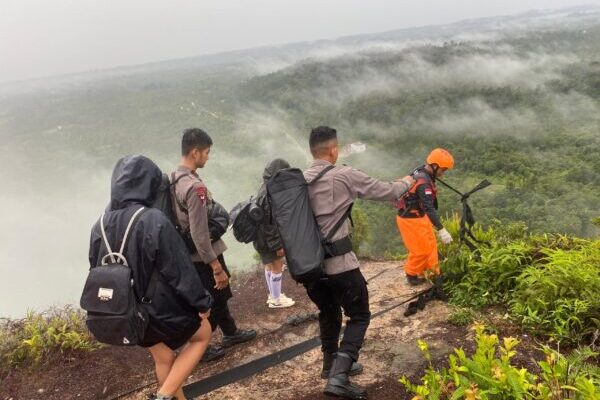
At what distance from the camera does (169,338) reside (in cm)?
293

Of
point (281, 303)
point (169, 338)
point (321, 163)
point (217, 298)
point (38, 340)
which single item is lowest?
point (281, 303)

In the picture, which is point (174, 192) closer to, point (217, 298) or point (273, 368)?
point (217, 298)

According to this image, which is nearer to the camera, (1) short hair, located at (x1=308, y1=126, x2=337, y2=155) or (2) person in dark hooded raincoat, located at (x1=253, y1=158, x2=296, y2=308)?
(1) short hair, located at (x1=308, y1=126, x2=337, y2=155)

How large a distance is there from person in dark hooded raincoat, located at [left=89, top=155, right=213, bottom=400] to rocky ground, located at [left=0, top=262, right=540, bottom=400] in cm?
103

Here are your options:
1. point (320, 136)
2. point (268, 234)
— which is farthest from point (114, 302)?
point (268, 234)

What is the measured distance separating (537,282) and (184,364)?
324 centimetres

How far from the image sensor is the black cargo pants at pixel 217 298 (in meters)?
4.07

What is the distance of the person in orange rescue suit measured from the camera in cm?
523

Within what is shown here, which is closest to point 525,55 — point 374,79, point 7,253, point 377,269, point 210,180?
point 374,79

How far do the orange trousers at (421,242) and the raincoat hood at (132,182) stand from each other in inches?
136

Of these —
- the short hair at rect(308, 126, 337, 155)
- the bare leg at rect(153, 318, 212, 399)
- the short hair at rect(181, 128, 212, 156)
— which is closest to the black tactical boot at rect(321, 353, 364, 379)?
the bare leg at rect(153, 318, 212, 399)

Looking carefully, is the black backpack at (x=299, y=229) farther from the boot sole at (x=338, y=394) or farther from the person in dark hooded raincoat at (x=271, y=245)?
the person in dark hooded raincoat at (x=271, y=245)

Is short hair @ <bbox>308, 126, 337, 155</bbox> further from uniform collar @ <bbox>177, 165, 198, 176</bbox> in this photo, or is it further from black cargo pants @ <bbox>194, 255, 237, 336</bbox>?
black cargo pants @ <bbox>194, 255, 237, 336</bbox>

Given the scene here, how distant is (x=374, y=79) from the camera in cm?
17125
